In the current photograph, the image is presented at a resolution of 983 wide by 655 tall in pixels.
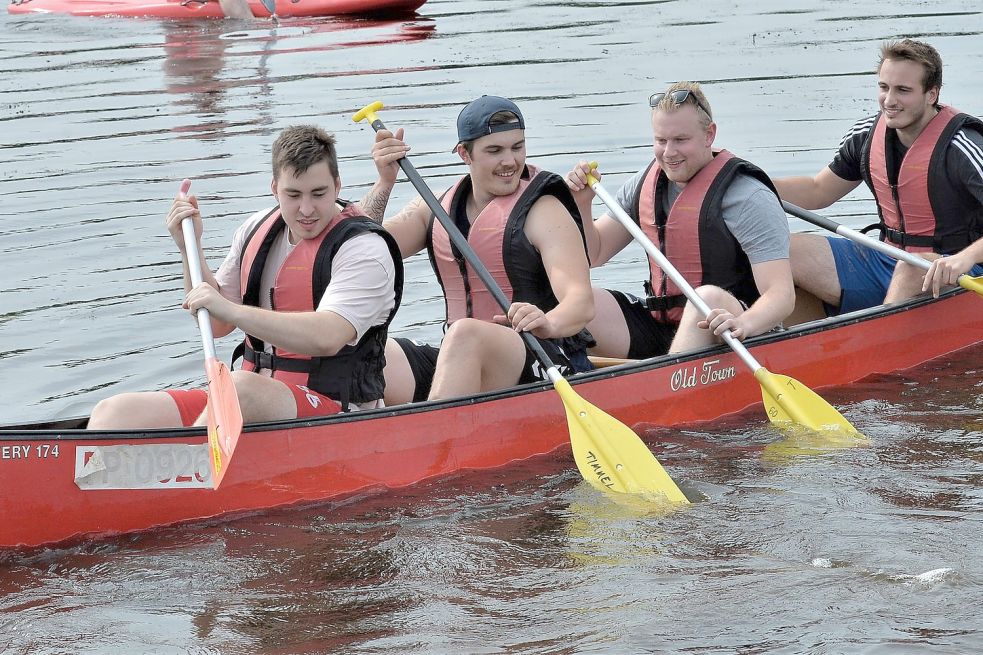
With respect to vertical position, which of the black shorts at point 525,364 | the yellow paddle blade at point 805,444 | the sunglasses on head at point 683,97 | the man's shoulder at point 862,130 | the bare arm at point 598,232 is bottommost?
the yellow paddle blade at point 805,444

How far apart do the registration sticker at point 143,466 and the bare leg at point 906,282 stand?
3413mm

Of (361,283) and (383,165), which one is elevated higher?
(383,165)

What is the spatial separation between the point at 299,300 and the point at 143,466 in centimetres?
77

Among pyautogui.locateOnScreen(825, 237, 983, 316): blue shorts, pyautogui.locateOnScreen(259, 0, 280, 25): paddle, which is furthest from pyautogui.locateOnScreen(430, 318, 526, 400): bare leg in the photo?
pyautogui.locateOnScreen(259, 0, 280, 25): paddle

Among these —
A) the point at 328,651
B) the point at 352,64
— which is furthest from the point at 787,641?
the point at 352,64

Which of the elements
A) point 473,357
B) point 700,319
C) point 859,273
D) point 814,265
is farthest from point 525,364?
point 859,273

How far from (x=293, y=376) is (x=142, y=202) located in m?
5.50

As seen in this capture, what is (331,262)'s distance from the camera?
4.55 metres

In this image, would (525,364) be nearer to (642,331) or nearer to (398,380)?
(398,380)

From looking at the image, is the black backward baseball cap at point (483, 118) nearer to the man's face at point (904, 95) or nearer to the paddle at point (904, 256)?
the paddle at point (904, 256)

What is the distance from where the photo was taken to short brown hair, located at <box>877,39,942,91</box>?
19.7 ft

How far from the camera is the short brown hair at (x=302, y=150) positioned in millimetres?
4375

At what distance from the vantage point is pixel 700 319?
216 inches

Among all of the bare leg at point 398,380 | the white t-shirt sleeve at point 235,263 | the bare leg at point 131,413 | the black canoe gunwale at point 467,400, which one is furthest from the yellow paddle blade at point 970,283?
the bare leg at point 131,413
